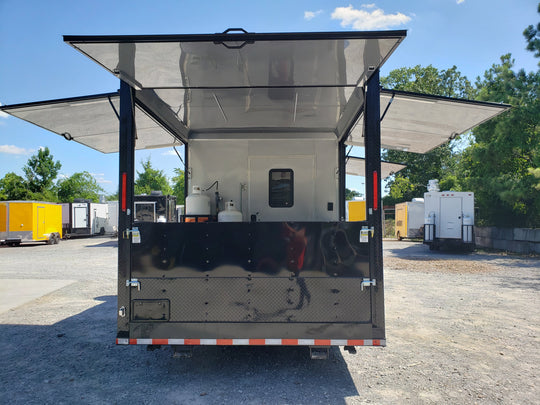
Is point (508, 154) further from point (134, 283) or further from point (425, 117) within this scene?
point (134, 283)

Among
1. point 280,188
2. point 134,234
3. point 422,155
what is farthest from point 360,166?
point 422,155

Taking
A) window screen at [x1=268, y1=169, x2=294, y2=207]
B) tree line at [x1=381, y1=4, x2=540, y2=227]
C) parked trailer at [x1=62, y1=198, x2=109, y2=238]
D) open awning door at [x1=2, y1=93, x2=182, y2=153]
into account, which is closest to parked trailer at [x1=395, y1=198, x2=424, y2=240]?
tree line at [x1=381, y1=4, x2=540, y2=227]

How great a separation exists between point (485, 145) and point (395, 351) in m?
16.6

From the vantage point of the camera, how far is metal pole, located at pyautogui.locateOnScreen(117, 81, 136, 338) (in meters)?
3.46

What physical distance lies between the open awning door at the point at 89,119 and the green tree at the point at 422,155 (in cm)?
3239

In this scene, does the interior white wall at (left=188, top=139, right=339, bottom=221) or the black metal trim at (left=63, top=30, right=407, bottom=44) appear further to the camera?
the interior white wall at (left=188, top=139, right=339, bottom=221)

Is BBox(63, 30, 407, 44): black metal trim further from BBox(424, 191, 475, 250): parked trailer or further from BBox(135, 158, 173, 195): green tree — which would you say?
BBox(135, 158, 173, 195): green tree

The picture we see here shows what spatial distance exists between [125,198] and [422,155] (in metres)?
36.7

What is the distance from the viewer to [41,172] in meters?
36.2

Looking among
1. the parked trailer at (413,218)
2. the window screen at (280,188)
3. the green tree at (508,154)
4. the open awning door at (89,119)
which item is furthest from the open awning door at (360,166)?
the parked trailer at (413,218)

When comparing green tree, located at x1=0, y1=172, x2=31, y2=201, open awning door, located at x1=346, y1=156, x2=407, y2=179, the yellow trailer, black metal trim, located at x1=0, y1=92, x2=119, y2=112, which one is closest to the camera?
black metal trim, located at x1=0, y1=92, x2=119, y2=112

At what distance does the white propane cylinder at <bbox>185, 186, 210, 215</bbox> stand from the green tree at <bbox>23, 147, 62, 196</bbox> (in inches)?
1403

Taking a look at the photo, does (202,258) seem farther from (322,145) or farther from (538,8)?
(538,8)

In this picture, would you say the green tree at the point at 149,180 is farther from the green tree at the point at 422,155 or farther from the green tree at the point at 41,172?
the green tree at the point at 422,155
